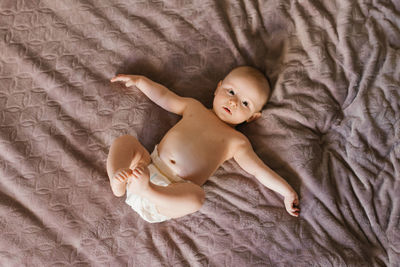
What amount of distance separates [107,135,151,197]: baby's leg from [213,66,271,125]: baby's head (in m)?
0.33

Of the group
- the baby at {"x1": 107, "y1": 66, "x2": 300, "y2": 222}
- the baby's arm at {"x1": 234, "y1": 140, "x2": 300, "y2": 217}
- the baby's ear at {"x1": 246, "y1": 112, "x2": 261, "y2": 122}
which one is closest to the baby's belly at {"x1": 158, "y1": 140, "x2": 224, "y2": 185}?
the baby at {"x1": 107, "y1": 66, "x2": 300, "y2": 222}

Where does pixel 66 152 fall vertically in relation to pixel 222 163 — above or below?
above

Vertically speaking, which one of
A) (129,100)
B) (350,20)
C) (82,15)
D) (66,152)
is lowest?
(66,152)

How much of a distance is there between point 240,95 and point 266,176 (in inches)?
11.9

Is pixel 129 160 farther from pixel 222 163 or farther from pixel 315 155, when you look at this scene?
pixel 315 155

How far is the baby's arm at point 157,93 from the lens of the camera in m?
1.45

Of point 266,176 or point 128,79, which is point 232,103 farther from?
point 128,79

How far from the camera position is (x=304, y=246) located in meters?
1.34

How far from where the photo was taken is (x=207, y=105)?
60.9 inches

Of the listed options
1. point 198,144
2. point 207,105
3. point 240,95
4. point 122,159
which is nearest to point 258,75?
point 240,95

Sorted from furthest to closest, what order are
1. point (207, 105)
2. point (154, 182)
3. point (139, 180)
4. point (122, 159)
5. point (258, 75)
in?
point (207, 105) < point (258, 75) < point (154, 182) < point (122, 159) < point (139, 180)

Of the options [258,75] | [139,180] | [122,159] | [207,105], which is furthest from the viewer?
[207,105]

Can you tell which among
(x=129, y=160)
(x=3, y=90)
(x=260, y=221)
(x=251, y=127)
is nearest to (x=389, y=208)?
(x=260, y=221)

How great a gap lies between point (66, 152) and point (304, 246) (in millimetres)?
907
